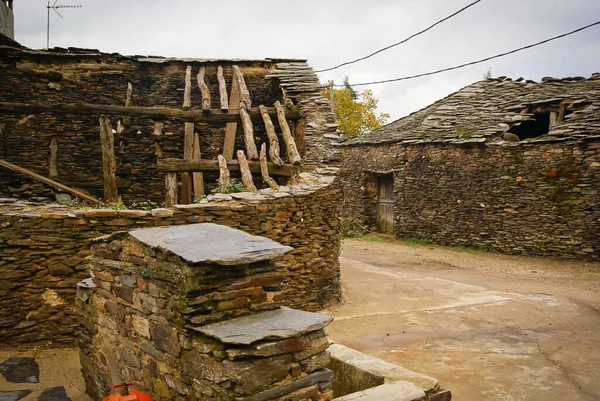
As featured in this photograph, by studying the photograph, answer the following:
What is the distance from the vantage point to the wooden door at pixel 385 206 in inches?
672

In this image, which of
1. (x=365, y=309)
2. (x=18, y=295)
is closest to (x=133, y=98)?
(x=18, y=295)

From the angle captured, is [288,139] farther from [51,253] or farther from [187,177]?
[51,253]

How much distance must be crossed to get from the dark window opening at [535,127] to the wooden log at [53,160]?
12.5m

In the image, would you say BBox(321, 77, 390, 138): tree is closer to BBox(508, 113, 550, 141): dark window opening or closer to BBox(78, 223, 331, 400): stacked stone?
BBox(508, 113, 550, 141): dark window opening

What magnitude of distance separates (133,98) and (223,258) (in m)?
9.04

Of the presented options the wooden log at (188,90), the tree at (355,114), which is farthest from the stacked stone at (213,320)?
the tree at (355,114)

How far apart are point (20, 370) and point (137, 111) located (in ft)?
19.0

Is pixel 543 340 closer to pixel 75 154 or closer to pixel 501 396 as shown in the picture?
pixel 501 396

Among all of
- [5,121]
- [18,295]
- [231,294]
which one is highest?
[5,121]

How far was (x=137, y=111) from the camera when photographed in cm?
970

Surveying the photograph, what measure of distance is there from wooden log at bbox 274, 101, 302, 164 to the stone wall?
3.09 meters

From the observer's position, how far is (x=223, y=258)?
2908 mm

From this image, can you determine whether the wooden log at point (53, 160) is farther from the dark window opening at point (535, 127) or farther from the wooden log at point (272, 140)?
the dark window opening at point (535, 127)

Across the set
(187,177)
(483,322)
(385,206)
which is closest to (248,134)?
(187,177)
